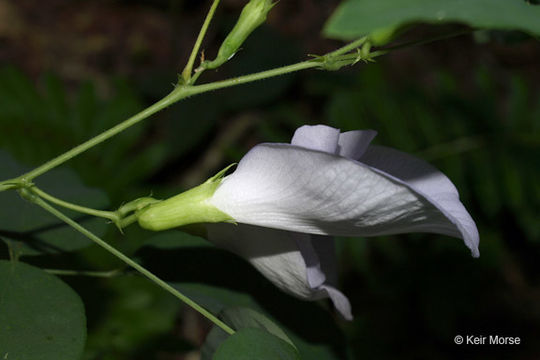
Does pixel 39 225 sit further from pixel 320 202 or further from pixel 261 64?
pixel 261 64

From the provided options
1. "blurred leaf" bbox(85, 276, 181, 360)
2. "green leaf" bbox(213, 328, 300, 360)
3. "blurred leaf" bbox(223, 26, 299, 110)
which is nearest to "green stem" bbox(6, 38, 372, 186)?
"green leaf" bbox(213, 328, 300, 360)

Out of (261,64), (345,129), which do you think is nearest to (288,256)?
(345,129)

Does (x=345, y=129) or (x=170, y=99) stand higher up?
(x=345, y=129)

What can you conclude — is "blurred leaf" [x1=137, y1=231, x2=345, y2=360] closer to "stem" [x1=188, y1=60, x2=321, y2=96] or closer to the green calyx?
the green calyx

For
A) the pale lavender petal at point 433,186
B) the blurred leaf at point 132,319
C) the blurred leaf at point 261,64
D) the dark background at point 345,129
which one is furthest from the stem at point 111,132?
the blurred leaf at point 261,64

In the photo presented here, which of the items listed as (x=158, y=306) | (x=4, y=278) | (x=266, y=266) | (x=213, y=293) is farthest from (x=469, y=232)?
(x=158, y=306)

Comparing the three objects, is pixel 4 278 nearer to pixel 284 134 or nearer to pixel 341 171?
pixel 341 171
